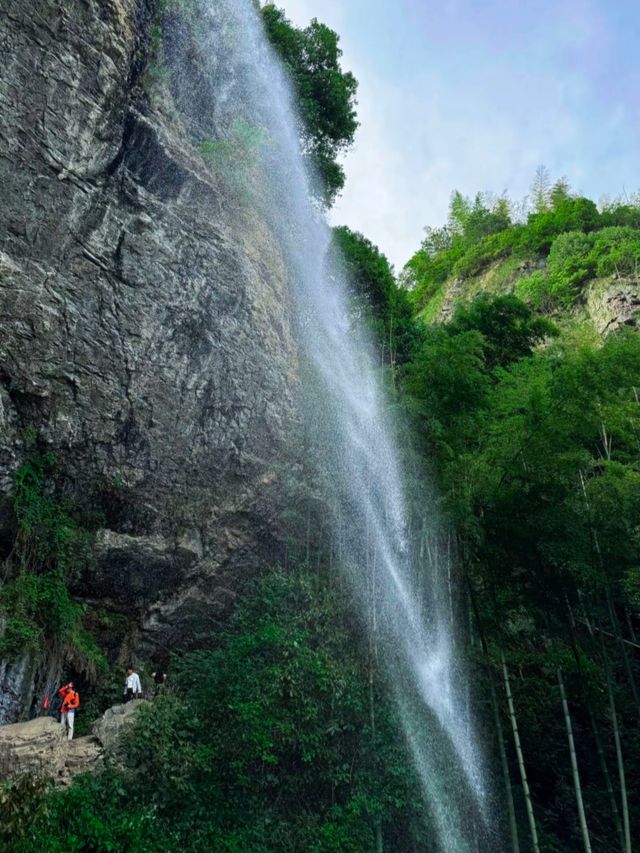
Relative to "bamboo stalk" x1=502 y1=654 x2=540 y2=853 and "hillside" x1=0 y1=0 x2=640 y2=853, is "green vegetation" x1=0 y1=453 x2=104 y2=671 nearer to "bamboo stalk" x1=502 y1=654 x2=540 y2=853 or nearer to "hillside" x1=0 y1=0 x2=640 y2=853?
"hillside" x1=0 y1=0 x2=640 y2=853

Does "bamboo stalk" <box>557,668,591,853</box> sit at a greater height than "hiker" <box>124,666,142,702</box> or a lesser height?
lesser

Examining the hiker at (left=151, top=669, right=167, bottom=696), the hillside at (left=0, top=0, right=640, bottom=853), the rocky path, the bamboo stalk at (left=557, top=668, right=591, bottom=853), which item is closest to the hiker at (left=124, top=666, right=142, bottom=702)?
the hiker at (left=151, top=669, right=167, bottom=696)

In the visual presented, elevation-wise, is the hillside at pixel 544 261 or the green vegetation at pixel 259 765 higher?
the hillside at pixel 544 261

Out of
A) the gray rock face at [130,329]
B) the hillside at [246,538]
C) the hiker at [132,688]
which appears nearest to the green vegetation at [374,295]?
the hillside at [246,538]

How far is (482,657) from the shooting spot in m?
9.52

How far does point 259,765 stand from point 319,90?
16267 mm

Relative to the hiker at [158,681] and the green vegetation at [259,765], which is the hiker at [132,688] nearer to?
the hiker at [158,681]

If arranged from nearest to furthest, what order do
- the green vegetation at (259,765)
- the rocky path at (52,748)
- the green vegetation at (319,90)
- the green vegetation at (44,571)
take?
the rocky path at (52,748), the green vegetation at (259,765), the green vegetation at (44,571), the green vegetation at (319,90)

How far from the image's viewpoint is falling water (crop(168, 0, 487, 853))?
8.60 metres

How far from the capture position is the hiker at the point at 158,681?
359 inches

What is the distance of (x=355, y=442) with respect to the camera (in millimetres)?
12477

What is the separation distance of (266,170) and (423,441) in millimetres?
7542

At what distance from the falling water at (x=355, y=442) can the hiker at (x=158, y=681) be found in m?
3.33

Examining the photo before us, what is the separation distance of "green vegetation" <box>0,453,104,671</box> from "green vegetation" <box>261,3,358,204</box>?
37.6 ft
